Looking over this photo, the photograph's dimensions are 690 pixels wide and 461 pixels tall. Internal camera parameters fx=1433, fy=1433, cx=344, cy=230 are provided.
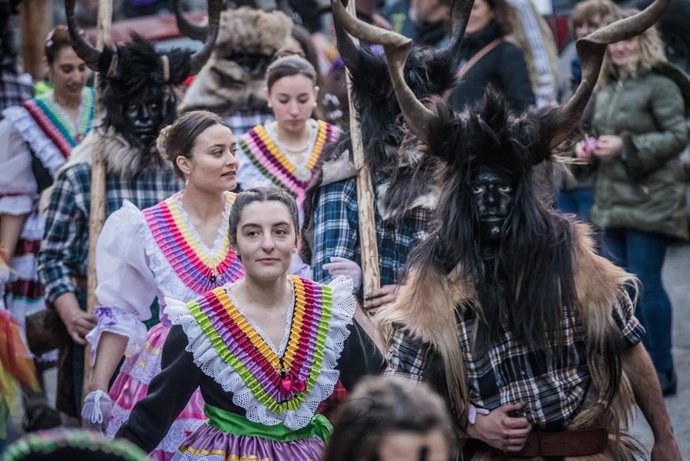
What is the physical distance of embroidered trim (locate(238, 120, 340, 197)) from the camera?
7.41 m

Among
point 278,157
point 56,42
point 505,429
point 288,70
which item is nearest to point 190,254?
point 278,157

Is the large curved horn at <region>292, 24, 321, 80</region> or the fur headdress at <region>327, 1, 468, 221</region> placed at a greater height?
the large curved horn at <region>292, 24, 321, 80</region>

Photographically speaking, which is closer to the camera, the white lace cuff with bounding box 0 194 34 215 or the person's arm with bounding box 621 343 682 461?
the person's arm with bounding box 621 343 682 461

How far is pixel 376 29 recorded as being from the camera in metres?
4.88

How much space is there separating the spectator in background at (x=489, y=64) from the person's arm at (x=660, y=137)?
26.3 inches

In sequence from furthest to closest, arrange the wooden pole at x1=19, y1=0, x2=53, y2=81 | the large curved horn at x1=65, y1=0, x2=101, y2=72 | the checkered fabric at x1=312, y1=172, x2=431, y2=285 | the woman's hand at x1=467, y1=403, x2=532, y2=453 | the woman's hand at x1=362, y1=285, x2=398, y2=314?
the wooden pole at x1=19, y1=0, x2=53, y2=81, the large curved horn at x1=65, y1=0, x2=101, y2=72, the checkered fabric at x1=312, y1=172, x2=431, y2=285, the woman's hand at x1=362, y1=285, x2=398, y2=314, the woman's hand at x1=467, y1=403, x2=532, y2=453

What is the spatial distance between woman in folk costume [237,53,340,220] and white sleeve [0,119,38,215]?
1.38 m

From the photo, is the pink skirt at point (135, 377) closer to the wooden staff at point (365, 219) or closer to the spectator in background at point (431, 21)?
the wooden staff at point (365, 219)

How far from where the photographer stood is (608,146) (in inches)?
320

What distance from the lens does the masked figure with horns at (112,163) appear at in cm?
707

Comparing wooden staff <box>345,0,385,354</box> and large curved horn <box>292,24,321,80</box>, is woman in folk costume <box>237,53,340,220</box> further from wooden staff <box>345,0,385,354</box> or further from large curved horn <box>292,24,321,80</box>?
large curved horn <box>292,24,321,80</box>

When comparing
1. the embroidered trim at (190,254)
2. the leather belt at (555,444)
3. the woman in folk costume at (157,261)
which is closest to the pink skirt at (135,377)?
the woman in folk costume at (157,261)

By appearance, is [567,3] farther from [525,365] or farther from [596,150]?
[525,365]

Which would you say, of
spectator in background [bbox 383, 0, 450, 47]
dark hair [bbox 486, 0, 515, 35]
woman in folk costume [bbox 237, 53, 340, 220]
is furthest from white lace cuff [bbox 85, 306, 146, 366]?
spectator in background [bbox 383, 0, 450, 47]
